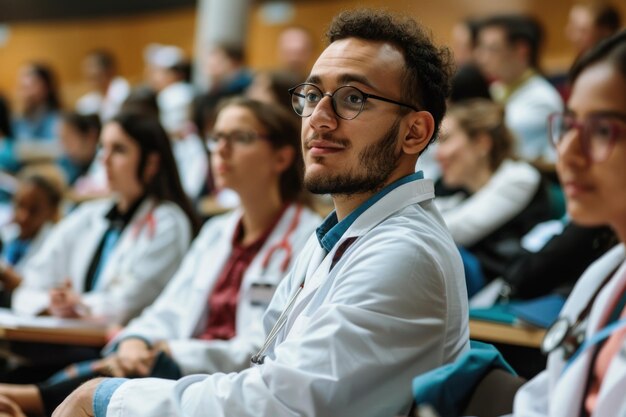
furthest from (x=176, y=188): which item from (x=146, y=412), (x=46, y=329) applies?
(x=146, y=412)

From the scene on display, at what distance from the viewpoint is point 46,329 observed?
2.97m

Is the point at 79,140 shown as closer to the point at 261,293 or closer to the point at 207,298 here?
the point at 207,298

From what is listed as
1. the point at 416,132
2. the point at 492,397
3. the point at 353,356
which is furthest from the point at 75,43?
the point at 492,397

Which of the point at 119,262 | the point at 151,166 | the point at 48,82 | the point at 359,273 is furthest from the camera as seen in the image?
the point at 48,82

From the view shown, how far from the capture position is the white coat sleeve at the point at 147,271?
3414mm

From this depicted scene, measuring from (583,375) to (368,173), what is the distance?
69cm

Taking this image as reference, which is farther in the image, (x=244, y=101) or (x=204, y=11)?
(x=204, y=11)

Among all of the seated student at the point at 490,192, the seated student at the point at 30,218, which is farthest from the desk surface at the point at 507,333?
the seated student at the point at 30,218

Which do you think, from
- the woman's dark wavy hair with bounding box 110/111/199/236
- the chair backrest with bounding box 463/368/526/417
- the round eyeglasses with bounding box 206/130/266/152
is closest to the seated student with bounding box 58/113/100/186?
the woman's dark wavy hair with bounding box 110/111/199/236

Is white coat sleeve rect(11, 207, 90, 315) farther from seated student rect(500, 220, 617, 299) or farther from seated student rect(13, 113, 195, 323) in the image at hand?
seated student rect(500, 220, 617, 299)

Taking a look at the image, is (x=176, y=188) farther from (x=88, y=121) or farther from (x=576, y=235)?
(x=88, y=121)

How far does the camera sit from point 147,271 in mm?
3484

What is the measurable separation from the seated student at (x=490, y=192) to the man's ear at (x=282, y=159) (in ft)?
1.99

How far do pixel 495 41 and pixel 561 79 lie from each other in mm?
2116
